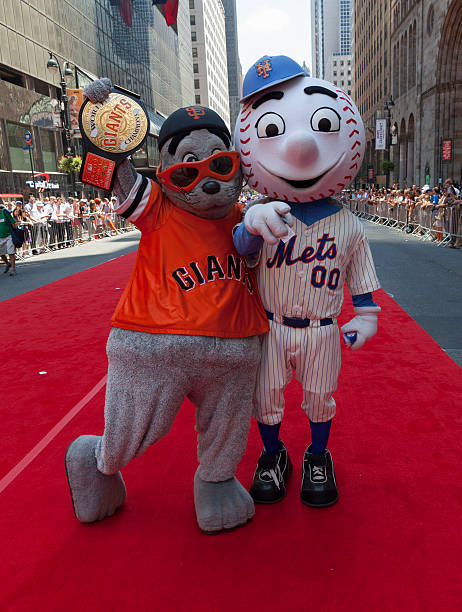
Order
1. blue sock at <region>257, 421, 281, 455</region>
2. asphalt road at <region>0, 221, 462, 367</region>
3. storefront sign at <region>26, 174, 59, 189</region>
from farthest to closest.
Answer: storefront sign at <region>26, 174, 59, 189</region>, asphalt road at <region>0, 221, 462, 367</region>, blue sock at <region>257, 421, 281, 455</region>

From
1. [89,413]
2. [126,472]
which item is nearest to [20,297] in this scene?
[89,413]

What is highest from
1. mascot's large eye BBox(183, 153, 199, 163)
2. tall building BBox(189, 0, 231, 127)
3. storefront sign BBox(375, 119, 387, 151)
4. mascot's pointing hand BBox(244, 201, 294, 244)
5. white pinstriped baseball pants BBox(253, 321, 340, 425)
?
tall building BBox(189, 0, 231, 127)

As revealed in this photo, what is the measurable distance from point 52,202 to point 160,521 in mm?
16502

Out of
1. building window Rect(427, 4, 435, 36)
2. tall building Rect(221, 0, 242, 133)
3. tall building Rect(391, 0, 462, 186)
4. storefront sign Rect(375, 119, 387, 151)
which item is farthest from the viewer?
tall building Rect(221, 0, 242, 133)

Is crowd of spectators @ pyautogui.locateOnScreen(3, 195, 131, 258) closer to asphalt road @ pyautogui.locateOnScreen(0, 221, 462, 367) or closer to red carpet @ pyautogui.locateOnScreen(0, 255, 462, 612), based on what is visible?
asphalt road @ pyautogui.locateOnScreen(0, 221, 462, 367)

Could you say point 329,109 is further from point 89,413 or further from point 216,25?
point 216,25

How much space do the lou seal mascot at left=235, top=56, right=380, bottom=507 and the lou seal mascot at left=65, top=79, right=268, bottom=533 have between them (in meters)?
0.14

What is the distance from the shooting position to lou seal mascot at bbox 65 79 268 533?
232cm

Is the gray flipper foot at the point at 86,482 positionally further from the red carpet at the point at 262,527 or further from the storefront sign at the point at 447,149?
the storefront sign at the point at 447,149

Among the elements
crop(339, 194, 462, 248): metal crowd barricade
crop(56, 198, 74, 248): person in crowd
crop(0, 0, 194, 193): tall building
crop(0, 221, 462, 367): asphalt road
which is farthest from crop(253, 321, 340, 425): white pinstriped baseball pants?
crop(56, 198, 74, 248): person in crowd

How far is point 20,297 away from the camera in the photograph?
8.95m

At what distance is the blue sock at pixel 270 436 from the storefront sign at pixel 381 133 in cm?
4024

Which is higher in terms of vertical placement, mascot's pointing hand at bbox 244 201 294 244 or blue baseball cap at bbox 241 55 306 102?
blue baseball cap at bbox 241 55 306 102

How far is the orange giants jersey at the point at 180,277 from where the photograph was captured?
7.62ft
